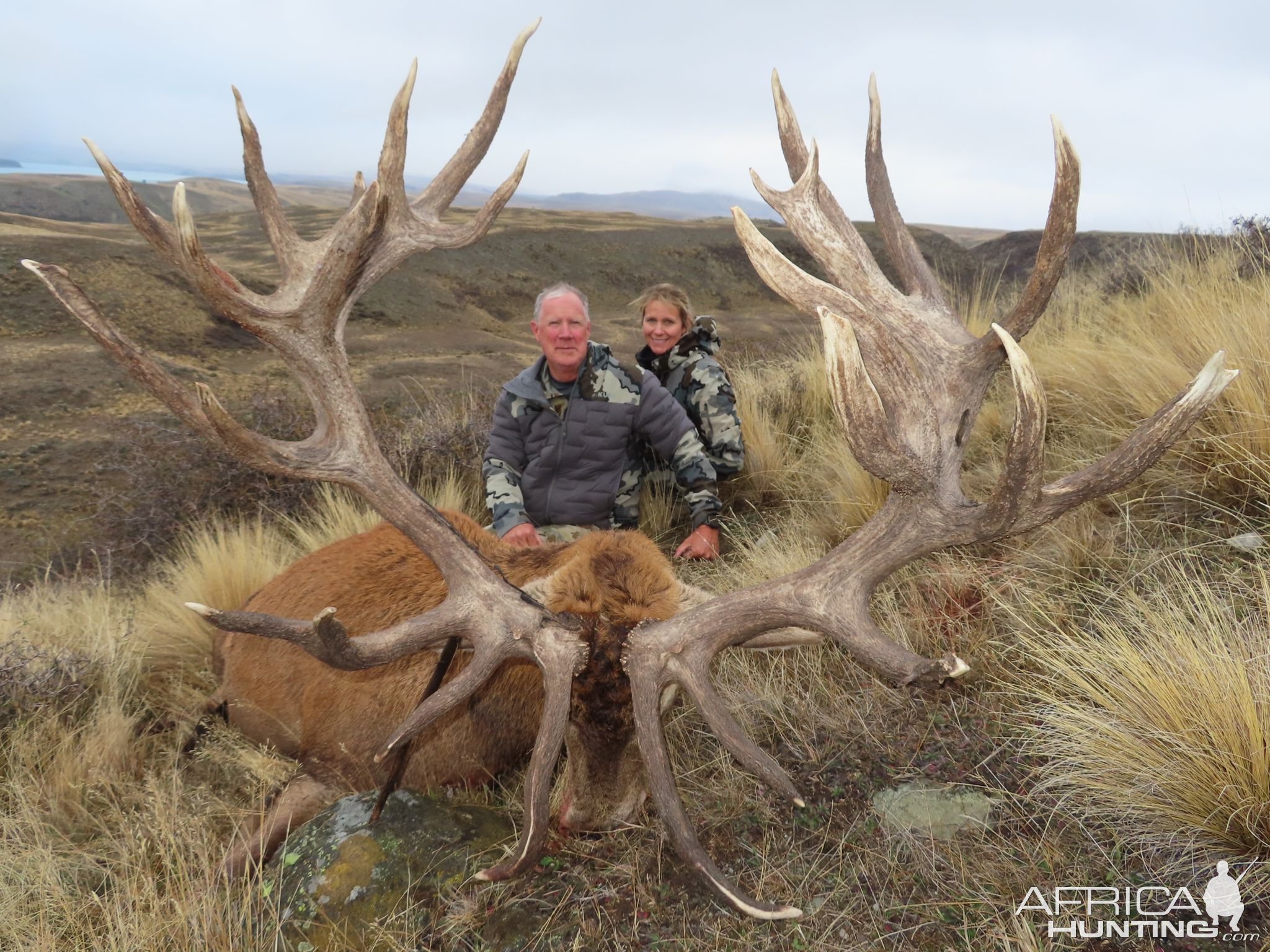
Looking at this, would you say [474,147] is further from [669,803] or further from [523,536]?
[669,803]

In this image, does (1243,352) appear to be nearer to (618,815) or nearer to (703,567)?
(703,567)

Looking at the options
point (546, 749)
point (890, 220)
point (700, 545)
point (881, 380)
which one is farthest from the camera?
point (700, 545)

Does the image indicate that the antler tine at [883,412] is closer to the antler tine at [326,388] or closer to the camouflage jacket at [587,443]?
the antler tine at [326,388]

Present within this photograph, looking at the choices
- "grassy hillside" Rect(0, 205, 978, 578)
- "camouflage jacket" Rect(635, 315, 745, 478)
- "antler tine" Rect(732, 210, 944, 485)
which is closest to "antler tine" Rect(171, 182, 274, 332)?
"antler tine" Rect(732, 210, 944, 485)

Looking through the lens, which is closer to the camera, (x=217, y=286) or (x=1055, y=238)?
(x=1055, y=238)

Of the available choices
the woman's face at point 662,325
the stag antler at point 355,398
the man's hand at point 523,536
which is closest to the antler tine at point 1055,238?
the stag antler at point 355,398

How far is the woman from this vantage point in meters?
5.73

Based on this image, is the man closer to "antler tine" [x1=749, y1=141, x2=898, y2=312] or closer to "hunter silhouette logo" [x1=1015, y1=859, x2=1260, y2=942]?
"antler tine" [x1=749, y1=141, x2=898, y2=312]

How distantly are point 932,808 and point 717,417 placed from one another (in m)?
3.81

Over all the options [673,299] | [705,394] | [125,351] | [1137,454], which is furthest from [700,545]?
[125,351]

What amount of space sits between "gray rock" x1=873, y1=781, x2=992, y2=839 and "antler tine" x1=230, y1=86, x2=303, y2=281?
2.95 metres

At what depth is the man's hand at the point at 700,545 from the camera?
455 centimetres

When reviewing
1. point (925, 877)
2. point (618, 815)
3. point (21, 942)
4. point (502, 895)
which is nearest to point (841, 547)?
point (925, 877)

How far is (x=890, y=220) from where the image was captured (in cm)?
327
